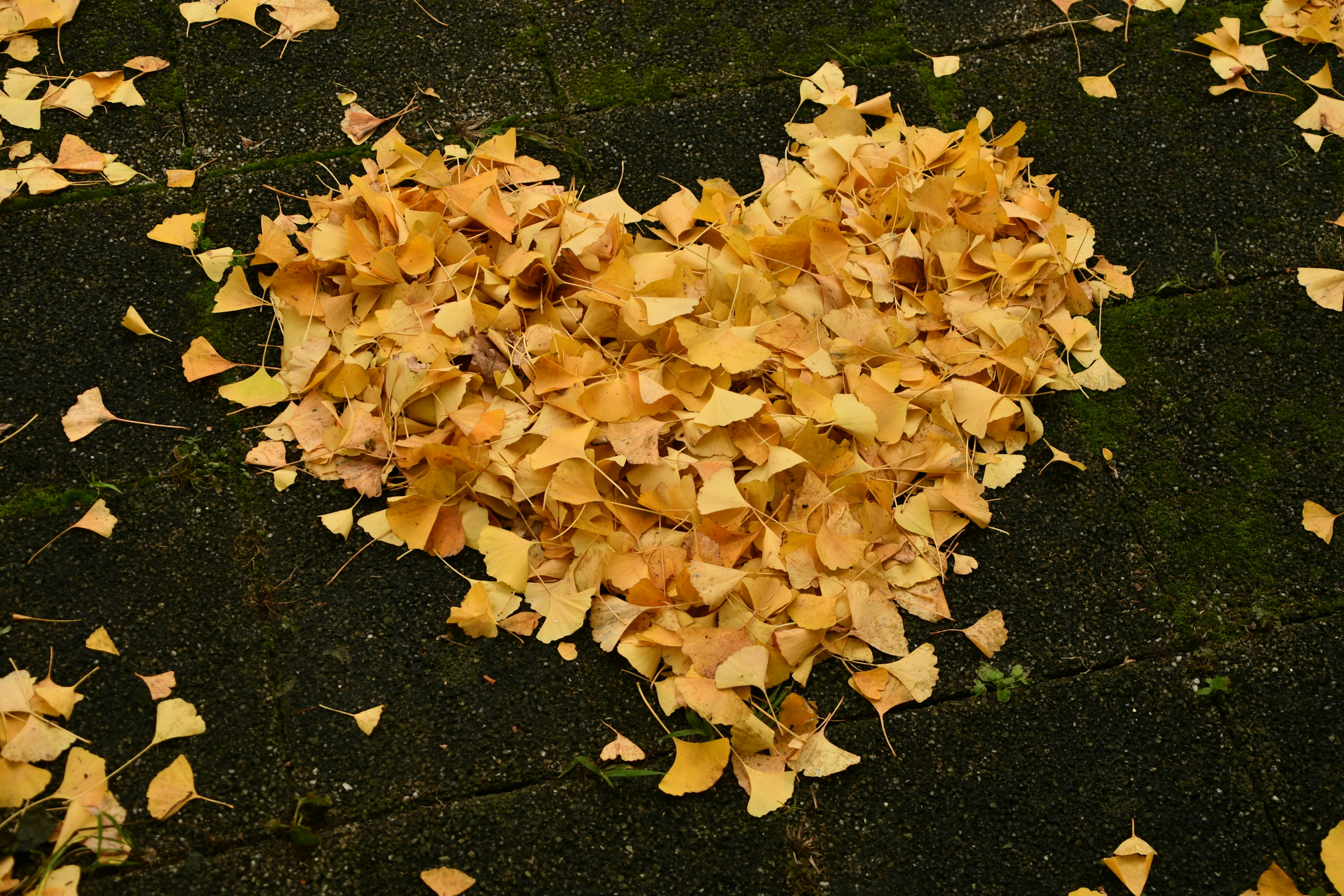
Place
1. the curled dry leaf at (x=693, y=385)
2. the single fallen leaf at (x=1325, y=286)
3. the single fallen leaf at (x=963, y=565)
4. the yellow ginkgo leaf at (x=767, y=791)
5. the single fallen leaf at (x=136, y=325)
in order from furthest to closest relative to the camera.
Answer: the single fallen leaf at (x=1325, y=286) → the single fallen leaf at (x=136, y=325) → the single fallen leaf at (x=963, y=565) → the curled dry leaf at (x=693, y=385) → the yellow ginkgo leaf at (x=767, y=791)

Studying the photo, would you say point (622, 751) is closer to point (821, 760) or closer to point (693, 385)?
point (821, 760)

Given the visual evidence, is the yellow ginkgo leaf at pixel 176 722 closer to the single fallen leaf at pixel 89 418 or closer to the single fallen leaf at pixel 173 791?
the single fallen leaf at pixel 173 791

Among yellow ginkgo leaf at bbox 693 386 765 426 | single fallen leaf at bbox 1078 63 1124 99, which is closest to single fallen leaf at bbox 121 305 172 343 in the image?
yellow ginkgo leaf at bbox 693 386 765 426

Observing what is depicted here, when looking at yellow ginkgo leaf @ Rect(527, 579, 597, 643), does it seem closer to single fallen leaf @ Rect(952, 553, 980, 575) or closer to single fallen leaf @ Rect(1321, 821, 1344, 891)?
single fallen leaf @ Rect(952, 553, 980, 575)

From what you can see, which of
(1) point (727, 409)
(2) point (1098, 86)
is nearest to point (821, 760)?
(1) point (727, 409)

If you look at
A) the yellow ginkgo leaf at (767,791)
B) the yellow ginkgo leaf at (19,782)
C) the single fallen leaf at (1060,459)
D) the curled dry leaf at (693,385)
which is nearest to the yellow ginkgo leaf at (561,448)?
the curled dry leaf at (693,385)
